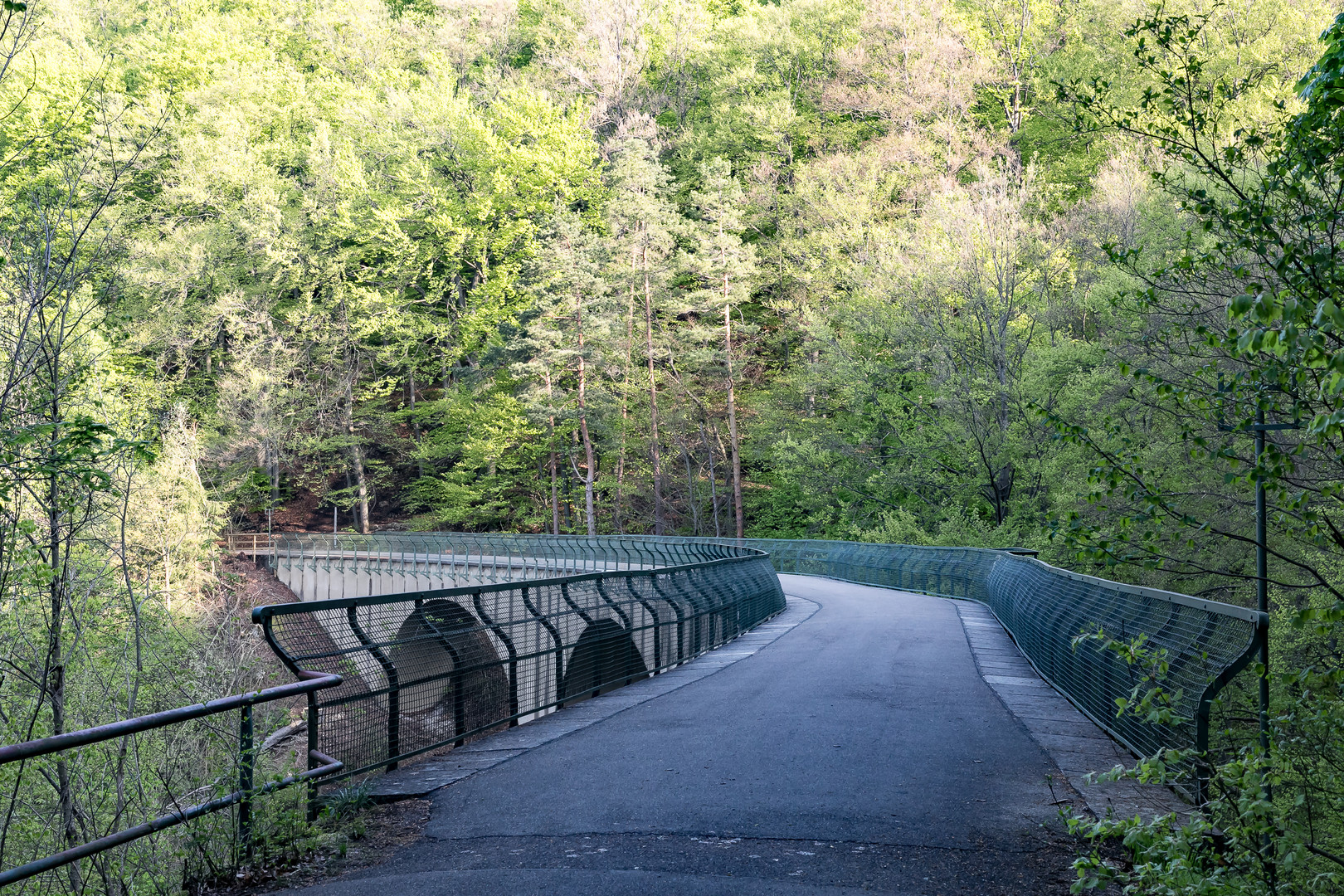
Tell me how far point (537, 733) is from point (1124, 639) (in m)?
5.06

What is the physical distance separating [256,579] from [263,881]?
47.4 m

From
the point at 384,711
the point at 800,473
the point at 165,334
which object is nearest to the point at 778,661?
the point at 384,711

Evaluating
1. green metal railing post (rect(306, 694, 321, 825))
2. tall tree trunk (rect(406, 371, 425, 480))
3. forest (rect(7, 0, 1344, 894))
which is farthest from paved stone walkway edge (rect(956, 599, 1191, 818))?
tall tree trunk (rect(406, 371, 425, 480))

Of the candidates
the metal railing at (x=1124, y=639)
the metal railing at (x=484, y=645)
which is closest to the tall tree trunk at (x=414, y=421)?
the metal railing at (x=1124, y=639)

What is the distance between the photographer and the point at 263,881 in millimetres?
5699

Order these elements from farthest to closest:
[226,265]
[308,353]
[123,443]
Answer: [308,353]
[226,265]
[123,443]

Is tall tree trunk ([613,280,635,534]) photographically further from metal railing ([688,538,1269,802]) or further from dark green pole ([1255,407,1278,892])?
dark green pole ([1255,407,1278,892])

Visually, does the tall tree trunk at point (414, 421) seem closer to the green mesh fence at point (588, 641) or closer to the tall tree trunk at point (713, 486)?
the tall tree trunk at point (713, 486)

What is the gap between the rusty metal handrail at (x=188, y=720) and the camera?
4.12 meters

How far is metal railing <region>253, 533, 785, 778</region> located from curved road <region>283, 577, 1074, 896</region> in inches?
21.9

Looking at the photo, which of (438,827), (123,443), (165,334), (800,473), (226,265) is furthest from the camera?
(226,265)

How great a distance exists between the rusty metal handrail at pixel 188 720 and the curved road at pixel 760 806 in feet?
2.23

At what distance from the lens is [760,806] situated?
6.98 m

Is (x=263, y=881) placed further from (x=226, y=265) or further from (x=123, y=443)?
(x=226, y=265)
